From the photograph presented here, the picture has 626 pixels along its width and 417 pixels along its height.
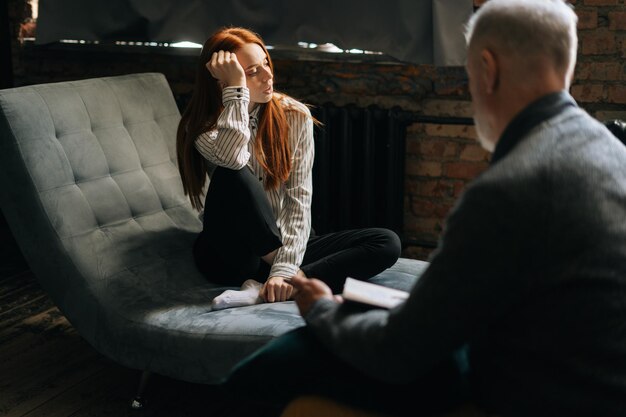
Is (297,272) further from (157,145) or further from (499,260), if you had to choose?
(499,260)

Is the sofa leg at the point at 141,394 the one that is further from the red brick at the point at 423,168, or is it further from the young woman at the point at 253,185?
the red brick at the point at 423,168

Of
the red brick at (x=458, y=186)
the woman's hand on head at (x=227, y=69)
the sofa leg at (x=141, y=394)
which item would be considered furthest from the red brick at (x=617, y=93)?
the sofa leg at (x=141, y=394)

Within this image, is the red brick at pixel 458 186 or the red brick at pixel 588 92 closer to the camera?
the red brick at pixel 588 92

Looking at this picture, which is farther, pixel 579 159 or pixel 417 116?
pixel 417 116

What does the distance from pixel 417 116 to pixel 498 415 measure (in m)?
2.24

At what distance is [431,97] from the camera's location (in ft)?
11.4

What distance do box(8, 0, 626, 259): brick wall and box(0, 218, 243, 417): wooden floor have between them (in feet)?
4.00

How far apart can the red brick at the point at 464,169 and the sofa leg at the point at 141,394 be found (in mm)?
1571

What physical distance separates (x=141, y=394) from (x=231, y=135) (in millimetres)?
746

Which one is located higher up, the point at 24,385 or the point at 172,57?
the point at 172,57

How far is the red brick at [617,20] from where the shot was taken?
3172 millimetres

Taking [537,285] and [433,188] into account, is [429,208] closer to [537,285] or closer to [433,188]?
[433,188]

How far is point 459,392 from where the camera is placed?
1.33 meters

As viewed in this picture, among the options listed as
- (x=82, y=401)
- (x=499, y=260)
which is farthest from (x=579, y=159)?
(x=82, y=401)
